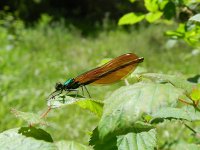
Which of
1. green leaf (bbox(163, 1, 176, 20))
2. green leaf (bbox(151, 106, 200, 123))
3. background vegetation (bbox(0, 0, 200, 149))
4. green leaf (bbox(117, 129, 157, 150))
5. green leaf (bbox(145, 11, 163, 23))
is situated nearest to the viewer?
green leaf (bbox(117, 129, 157, 150))

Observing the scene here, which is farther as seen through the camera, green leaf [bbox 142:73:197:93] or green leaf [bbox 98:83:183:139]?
green leaf [bbox 142:73:197:93]

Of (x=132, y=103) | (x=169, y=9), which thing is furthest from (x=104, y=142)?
(x=169, y=9)

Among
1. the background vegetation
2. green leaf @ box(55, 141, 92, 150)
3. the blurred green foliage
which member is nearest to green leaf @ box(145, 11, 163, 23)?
the blurred green foliage

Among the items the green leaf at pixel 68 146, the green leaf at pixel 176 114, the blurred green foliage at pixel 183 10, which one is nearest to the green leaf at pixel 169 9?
the blurred green foliage at pixel 183 10

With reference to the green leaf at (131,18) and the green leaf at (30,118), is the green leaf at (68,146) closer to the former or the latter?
the green leaf at (30,118)

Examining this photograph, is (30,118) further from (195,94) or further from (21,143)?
(195,94)

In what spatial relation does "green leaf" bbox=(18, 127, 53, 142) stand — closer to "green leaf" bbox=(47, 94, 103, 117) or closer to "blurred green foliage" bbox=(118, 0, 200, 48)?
"green leaf" bbox=(47, 94, 103, 117)

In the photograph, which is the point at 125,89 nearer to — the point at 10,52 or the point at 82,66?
the point at 10,52

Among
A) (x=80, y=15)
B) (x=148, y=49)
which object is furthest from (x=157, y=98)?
(x=80, y=15)
